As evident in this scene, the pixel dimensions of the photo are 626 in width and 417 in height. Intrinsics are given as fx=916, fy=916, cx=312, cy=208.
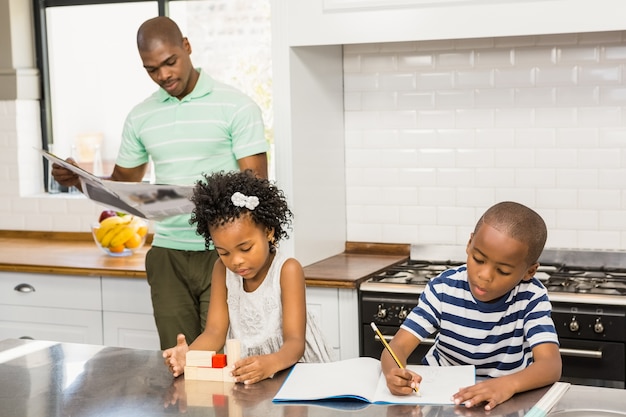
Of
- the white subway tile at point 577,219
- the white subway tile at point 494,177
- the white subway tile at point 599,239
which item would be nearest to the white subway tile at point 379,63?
the white subway tile at point 494,177

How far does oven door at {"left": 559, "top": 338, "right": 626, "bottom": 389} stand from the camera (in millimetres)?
3088

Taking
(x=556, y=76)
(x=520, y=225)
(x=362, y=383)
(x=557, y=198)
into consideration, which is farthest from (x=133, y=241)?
(x=520, y=225)

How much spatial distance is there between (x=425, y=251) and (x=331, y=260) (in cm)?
42

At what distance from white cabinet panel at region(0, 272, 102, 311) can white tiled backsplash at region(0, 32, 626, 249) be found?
1.19m

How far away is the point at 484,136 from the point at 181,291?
1.50 meters

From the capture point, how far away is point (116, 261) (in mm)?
4039

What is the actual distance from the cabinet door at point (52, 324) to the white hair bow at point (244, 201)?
177 cm

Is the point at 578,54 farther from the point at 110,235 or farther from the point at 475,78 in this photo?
the point at 110,235

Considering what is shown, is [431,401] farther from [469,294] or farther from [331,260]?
[331,260]

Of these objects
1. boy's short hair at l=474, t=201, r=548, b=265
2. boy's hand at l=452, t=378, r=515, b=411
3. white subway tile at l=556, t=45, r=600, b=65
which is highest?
white subway tile at l=556, t=45, r=600, b=65

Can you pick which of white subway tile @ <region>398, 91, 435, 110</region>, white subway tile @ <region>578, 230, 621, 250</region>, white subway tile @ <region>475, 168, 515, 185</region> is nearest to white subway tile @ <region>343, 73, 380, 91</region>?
white subway tile @ <region>398, 91, 435, 110</region>

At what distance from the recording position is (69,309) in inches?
157

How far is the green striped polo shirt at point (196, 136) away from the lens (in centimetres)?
316

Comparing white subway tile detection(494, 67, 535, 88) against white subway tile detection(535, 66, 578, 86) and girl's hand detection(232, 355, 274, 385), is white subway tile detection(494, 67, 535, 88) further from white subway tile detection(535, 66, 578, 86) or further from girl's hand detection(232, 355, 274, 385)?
girl's hand detection(232, 355, 274, 385)
